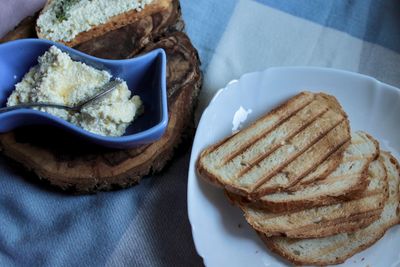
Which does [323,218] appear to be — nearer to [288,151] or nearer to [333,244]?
[333,244]

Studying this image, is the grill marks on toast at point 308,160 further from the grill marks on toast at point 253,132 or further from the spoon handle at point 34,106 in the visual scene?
the spoon handle at point 34,106

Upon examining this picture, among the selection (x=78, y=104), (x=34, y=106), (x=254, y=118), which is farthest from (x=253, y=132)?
(x=34, y=106)

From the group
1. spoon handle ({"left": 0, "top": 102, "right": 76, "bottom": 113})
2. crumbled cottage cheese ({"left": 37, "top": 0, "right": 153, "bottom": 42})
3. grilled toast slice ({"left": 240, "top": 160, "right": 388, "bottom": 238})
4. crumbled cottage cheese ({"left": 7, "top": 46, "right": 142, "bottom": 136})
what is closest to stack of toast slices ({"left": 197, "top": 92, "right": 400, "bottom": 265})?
grilled toast slice ({"left": 240, "top": 160, "right": 388, "bottom": 238})

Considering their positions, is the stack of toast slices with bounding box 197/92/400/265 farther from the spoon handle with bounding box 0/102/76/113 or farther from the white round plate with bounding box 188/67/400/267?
the spoon handle with bounding box 0/102/76/113

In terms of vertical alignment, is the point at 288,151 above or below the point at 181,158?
above

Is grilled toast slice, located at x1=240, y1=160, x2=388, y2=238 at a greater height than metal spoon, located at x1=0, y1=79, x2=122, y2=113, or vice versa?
metal spoon, located at x1=0, y1=79, x2=122, y2=113

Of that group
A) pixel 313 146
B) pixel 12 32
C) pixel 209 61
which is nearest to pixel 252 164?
pixel 313 146
